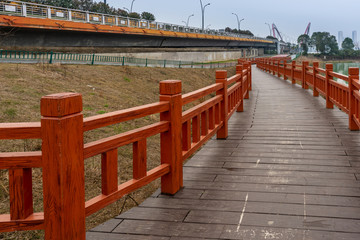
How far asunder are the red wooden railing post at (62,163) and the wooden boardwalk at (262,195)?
784 mm

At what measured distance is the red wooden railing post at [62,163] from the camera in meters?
2.60

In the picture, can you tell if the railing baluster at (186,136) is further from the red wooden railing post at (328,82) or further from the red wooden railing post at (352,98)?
the red wooden railing post at (328,82)

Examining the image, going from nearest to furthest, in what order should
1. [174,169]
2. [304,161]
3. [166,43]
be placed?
[174,169], [304,161], [166,43]

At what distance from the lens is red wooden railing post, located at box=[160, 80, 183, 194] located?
439 centimetres

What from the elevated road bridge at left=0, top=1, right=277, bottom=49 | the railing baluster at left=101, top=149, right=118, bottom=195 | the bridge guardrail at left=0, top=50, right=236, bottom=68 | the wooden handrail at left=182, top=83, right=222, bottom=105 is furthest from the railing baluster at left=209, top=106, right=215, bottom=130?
the elevated road bridge at left=0, top=1, right=277, bottom=49

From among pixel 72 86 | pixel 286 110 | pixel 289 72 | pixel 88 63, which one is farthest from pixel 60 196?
pixel 88 63

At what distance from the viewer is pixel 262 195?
446 centimetres

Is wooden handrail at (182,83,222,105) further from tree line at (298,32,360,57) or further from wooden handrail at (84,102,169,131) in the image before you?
tree line at (298,32,360,57)

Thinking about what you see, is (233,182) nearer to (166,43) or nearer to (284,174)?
(284,174)

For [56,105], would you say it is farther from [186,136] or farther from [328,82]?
[328,82]

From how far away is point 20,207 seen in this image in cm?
281

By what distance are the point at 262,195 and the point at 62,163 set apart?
98.0 inches

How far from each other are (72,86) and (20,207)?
16053mm

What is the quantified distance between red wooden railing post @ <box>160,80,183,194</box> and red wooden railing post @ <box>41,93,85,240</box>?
166cm
